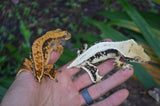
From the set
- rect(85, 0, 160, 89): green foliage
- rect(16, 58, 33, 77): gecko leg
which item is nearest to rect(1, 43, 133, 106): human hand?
rect(16, 58, 33, 77): gecko leg

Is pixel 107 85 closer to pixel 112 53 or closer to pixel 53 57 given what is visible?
pixel 112 53

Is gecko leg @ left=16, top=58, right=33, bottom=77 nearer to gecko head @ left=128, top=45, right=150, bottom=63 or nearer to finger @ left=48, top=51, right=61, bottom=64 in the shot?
finger @ left=48, top=51, right=61, bottom=64

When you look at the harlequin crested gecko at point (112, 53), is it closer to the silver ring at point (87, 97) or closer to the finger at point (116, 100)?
the silver ring at point (87, 97)

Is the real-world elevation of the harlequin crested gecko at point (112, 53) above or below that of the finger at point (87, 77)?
above

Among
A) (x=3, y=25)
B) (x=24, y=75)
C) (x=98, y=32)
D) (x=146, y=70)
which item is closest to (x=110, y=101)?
(x=146, y=70)

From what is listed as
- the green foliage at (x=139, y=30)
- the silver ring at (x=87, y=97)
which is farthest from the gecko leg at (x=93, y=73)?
the green foliage at (x=139, y=30)

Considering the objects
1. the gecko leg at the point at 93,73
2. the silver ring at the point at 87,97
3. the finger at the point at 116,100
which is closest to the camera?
the finger at the point at 116,100
